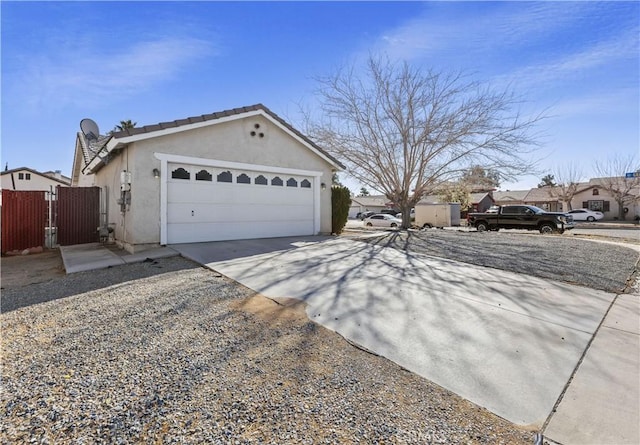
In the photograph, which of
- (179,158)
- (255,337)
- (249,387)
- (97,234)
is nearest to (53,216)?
(97,234)

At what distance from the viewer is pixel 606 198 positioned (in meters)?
39.8

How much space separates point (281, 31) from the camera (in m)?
10.1

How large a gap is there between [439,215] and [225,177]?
22.0m

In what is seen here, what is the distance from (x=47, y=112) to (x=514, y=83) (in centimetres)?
1914

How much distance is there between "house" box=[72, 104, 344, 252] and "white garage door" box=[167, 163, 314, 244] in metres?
0.03

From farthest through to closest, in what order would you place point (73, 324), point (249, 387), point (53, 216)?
point (53, 216) → point (73, 324) → point (249, 387)

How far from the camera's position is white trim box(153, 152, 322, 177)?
9180mm

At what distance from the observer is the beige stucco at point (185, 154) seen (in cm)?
870

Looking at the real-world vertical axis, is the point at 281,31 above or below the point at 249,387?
above

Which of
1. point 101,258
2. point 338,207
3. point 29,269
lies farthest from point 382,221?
Result: point 29,269

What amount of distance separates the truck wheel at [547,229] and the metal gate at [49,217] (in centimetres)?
2163

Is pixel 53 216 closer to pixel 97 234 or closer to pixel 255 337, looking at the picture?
pixel 97 234

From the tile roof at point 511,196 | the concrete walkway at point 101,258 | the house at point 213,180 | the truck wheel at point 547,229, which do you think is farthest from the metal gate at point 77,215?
the tile roof at point 511,196

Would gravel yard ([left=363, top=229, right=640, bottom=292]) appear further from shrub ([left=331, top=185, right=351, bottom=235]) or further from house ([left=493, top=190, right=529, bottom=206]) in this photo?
house ([left=493, top=190, right=529, bottom=206])
